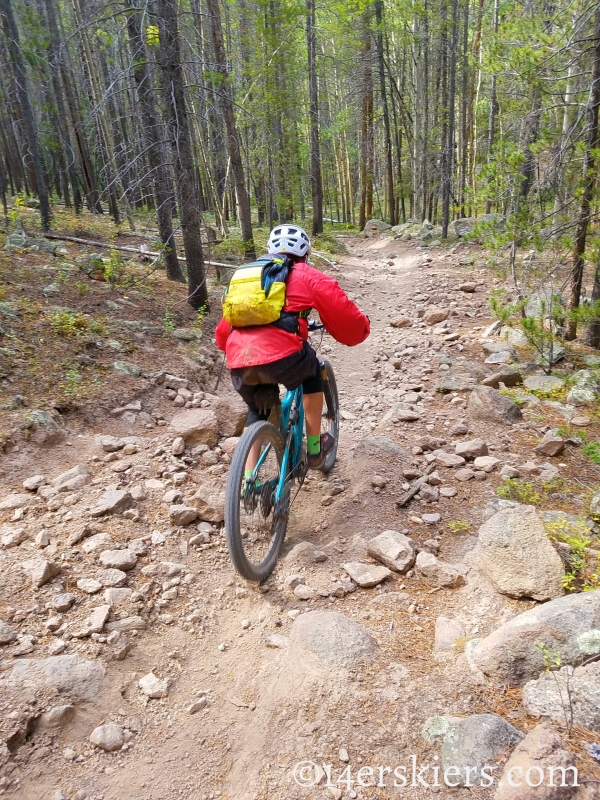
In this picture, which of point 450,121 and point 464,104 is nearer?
point 450,121

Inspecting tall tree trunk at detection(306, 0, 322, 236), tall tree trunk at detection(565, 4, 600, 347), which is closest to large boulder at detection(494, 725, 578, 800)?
tall tree trunk at detection(565, 4, 600, 347)

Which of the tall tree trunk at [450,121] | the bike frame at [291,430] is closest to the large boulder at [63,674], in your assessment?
the bike frame at [291,430]

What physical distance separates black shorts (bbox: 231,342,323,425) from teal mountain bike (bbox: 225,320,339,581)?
128mm

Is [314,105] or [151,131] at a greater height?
[314,105]

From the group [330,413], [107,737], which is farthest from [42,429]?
[107,737]

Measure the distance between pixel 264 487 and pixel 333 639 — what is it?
3.25ft

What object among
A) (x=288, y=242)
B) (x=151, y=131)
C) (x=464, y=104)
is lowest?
(x=288, y=242)

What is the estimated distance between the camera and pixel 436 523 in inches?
137

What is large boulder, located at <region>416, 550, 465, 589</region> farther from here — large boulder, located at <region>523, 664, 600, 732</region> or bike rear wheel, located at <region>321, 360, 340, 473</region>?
bike rear wheel, located at <region>321, 360, 340, 473</region>

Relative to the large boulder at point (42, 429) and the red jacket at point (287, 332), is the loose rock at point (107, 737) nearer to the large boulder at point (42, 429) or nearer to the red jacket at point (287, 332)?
the red jacket at point (287, 332)

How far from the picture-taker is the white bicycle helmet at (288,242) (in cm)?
325

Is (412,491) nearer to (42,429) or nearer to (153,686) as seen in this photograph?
(153,686)

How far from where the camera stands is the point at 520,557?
262 cm

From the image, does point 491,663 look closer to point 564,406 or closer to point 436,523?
point 436,523
